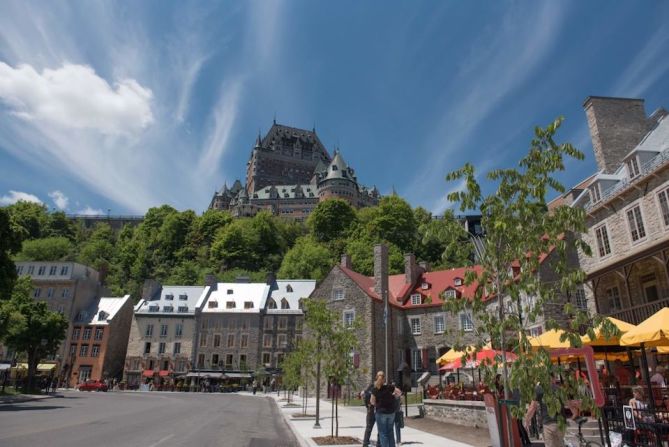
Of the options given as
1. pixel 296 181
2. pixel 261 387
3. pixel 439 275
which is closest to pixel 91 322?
pixel 261 387

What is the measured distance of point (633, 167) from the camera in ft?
71.9

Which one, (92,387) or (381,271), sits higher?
(381,271)

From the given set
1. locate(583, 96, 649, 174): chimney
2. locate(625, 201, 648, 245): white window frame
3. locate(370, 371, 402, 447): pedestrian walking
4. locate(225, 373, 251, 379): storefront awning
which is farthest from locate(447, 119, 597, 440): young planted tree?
locate(225, 373, 251, 379): storefront awning

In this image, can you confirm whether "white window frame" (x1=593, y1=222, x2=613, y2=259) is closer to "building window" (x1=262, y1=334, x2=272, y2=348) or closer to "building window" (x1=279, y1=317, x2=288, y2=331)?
"building window" (x1=279, y1=317, x2=288, y2=331)

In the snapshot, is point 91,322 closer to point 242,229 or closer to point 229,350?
point 229,350

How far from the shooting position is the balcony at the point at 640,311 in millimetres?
18475

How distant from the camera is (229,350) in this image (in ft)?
186

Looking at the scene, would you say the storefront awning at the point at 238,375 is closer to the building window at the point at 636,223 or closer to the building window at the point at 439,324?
the building window at the point at 439,324

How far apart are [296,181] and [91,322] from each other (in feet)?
319

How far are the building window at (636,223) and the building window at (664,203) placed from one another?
1375 mm

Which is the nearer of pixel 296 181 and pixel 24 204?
pixel 24 204

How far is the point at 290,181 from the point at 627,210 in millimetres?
131413

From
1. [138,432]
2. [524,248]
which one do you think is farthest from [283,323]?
[524,248]

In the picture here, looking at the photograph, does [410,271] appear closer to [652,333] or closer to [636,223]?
[636,223]
